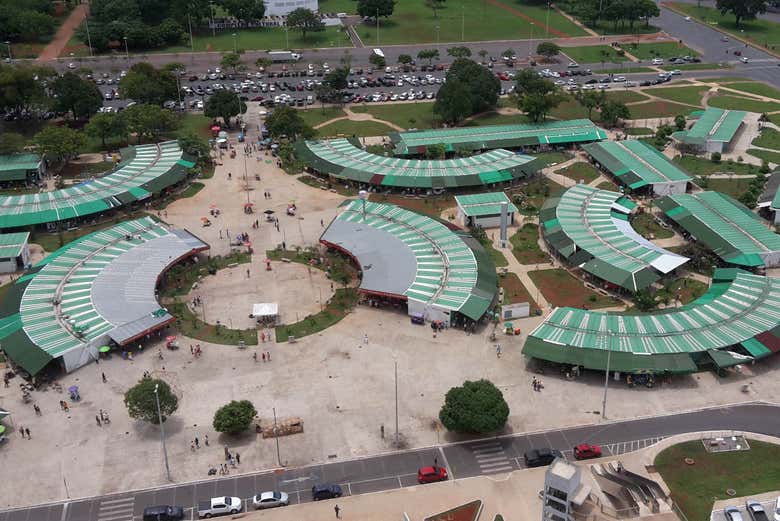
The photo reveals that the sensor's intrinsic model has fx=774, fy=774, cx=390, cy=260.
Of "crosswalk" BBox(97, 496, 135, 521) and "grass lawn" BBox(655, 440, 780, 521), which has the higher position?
"grass lawn" BBox(655, 440, 780, 521)

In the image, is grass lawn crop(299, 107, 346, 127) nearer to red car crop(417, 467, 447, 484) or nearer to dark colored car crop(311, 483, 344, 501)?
red car crop(417, 467, 447, 484)

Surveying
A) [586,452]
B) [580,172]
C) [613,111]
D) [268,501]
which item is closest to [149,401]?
[268,501]

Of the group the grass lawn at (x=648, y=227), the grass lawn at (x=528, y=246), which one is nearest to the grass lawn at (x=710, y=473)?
the grass lawn at (x=528, y=246)

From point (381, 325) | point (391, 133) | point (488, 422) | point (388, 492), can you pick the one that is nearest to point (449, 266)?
point (381, 325)

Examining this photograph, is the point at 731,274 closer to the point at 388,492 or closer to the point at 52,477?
the point at 388,492

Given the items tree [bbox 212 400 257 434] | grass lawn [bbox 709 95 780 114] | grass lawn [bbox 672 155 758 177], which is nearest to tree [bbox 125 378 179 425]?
tree [bbox 212 400 257 434]

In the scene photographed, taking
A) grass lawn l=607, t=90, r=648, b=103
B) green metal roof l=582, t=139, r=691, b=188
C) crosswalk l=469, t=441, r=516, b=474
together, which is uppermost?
grass lawn l=607, t=90, r=648, b=103

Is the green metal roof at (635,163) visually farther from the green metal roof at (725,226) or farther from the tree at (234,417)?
the tree at (234,417)
